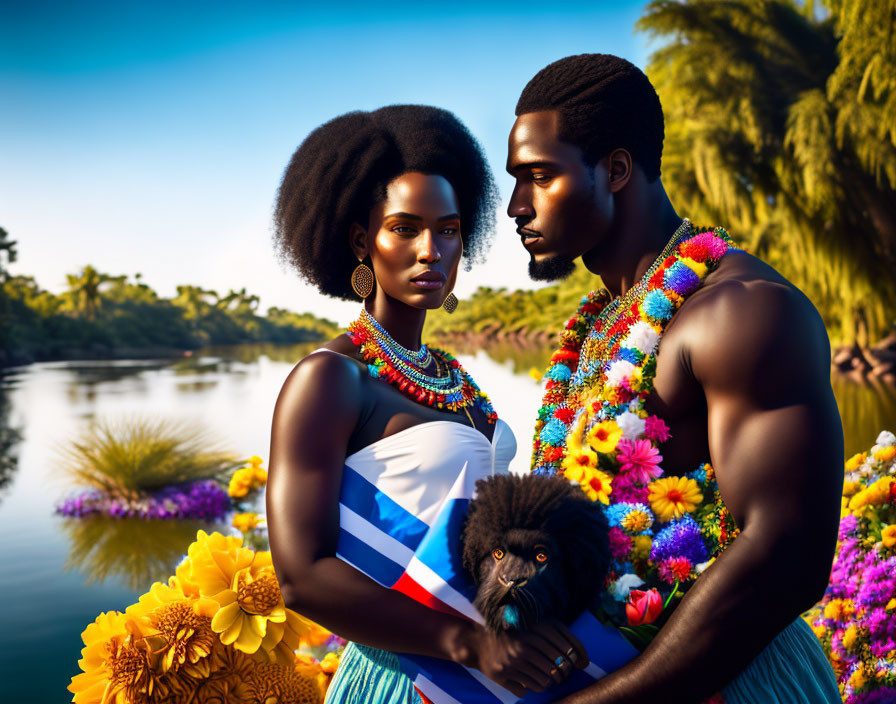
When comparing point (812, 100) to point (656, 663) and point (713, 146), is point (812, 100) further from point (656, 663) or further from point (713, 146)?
point (656, 663)

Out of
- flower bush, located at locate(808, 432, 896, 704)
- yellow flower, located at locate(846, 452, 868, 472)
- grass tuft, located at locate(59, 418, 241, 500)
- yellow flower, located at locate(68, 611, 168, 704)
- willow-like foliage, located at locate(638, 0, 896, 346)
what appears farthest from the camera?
willow-like foliage, located at locate(638, 0, 896, 346)

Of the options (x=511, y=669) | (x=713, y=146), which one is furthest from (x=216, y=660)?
(x=713, y=146)

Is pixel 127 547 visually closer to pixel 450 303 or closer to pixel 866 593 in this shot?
pixel 450 303

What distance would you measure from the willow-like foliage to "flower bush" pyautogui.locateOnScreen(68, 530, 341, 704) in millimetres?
17501

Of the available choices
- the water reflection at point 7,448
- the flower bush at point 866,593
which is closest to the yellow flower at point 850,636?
the flower bush at point 866,593

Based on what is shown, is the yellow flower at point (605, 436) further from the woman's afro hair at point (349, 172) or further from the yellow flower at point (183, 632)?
Result: the yellow flower at point (183, 632)

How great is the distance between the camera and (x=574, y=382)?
2236 mm

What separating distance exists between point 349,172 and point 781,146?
18.5 meters

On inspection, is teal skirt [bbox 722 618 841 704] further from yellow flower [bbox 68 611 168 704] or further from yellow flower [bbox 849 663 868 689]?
yellow flower [bbox 849 663 868 689]

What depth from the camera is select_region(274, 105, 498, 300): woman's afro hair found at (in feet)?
7.53

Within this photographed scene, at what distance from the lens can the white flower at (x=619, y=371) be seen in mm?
1790

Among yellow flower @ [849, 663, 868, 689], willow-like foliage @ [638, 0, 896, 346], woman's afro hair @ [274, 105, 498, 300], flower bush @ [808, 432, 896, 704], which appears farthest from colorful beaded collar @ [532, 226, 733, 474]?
willow-like foliage @ [638, 0, 896, 346]

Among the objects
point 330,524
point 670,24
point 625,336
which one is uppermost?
point 670,24

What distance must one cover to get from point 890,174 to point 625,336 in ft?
58.1
